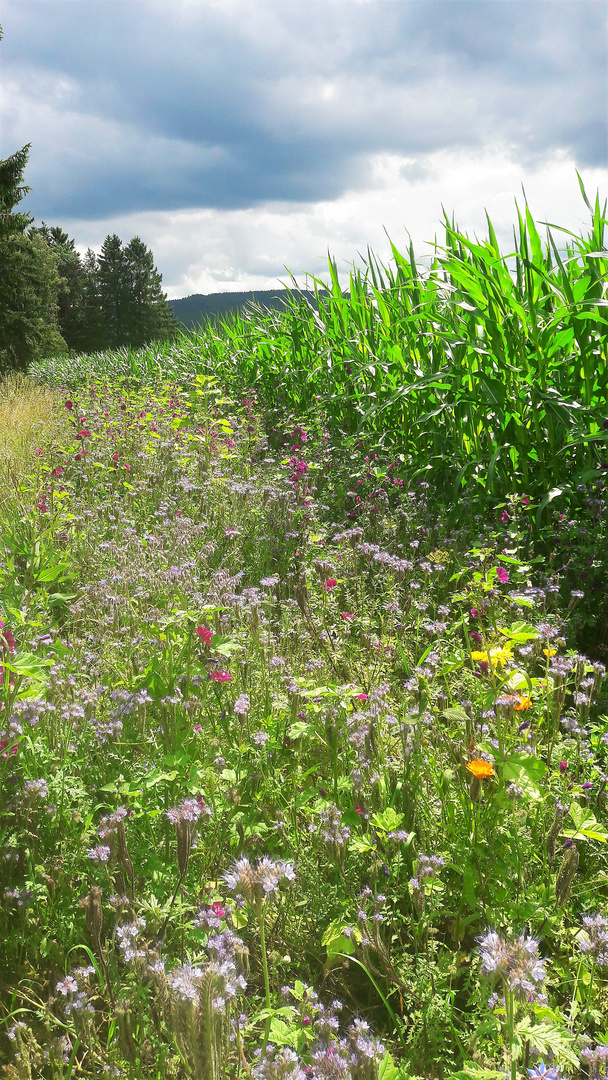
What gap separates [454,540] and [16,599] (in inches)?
94.8

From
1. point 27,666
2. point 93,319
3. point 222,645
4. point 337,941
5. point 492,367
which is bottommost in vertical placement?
point 337,941

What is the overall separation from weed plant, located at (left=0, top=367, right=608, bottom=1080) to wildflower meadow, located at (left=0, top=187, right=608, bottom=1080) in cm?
1

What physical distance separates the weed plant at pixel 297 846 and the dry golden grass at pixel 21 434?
140 inches

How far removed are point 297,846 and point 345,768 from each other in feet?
1.30

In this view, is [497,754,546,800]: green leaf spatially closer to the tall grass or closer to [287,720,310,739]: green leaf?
[287,720,310,739]: green leaf

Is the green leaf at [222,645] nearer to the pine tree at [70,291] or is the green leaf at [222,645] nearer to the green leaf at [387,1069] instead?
the green leaf at [387,1069]

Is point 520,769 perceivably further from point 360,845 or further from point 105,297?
point 105,297

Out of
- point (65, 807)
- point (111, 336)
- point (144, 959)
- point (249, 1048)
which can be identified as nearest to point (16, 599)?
point (65, 807)

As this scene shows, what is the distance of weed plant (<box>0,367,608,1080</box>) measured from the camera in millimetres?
1386

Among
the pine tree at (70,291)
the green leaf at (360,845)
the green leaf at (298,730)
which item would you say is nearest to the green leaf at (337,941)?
the green leaf at (360,845)

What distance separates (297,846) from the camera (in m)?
2.04

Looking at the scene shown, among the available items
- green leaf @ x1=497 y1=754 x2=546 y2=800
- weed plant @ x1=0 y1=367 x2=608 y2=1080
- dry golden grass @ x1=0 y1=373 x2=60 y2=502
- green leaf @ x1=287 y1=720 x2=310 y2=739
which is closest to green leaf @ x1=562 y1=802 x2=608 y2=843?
weed plant @ x1=0 y1=367 x2=608 y2=1080

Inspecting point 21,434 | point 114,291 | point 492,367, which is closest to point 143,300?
point 114,291

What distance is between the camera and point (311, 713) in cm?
243
